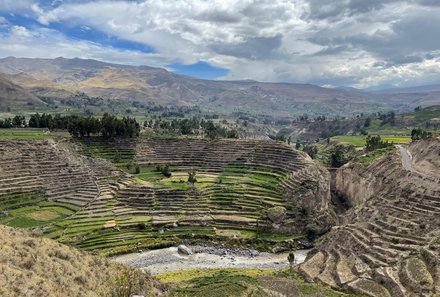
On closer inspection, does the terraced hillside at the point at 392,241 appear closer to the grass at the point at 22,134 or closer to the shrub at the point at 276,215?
the shrub at the point at 276,215

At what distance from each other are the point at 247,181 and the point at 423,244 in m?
43.8

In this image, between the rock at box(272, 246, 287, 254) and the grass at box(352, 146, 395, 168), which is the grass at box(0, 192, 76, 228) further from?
the grass at box(352, 146, 395, 168)

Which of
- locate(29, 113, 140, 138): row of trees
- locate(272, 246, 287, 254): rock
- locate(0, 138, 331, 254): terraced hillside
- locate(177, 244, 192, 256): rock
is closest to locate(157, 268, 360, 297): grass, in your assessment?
locate(177, 244, 192, 256): rock

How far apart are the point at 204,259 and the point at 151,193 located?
2109 centimetres

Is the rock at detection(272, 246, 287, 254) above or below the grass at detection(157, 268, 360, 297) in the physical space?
below

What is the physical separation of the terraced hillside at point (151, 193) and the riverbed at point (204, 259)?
2436 millimetres

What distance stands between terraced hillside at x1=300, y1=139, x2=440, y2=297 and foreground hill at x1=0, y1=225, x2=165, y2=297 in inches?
839

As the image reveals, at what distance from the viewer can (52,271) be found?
2480 cm

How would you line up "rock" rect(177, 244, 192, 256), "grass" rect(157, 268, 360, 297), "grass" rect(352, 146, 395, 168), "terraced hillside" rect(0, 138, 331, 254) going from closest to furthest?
"grass" rect(157, 268, 360, 297) → "rock" rect(177, 244, 192, 256) → "terraced hillside" rect(0, 138, 331, 254) → "grass" rect(352, 146, 395, 168)

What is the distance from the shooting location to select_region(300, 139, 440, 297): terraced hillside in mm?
37719

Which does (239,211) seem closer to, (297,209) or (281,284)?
(297,209)

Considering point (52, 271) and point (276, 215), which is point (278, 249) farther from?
point (52, 271)


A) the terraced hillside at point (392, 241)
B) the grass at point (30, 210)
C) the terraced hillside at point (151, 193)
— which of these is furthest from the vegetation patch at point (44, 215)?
the terraced hillside at point (392, 241)

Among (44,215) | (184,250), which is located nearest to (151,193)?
(184,250)
